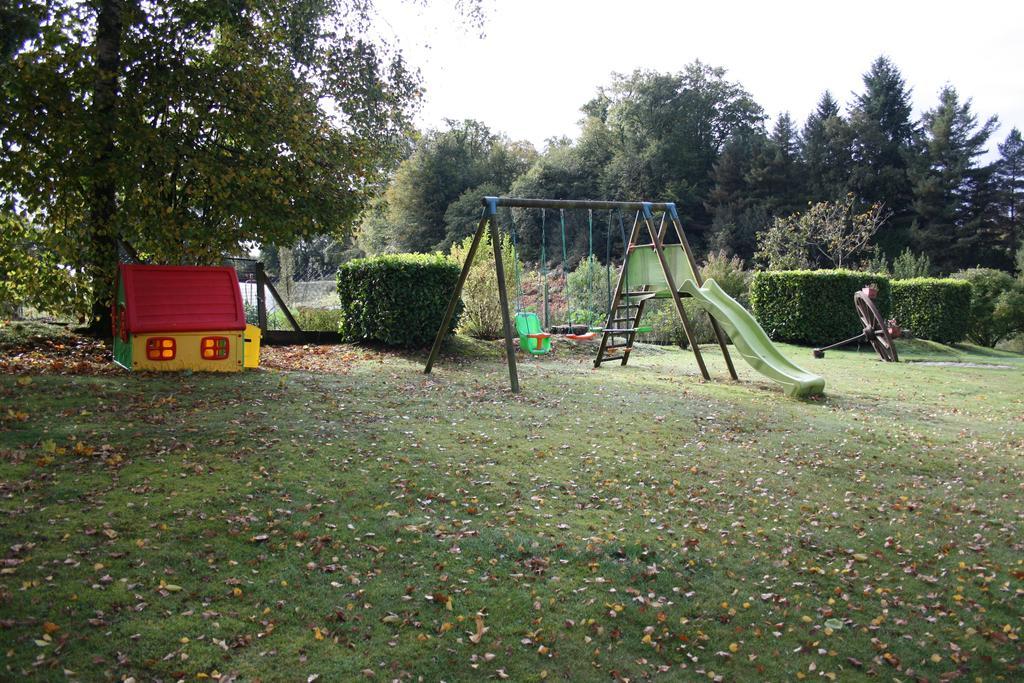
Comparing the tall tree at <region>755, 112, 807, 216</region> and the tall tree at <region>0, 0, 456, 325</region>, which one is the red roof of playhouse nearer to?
the tall tree at <region>0, 0, 456, 325</region>

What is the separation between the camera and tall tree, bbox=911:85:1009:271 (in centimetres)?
3562

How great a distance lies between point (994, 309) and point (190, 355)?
20662 mm

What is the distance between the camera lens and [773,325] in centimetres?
1845

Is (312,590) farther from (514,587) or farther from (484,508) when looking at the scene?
(484,508)

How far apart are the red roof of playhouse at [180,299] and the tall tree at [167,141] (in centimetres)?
106

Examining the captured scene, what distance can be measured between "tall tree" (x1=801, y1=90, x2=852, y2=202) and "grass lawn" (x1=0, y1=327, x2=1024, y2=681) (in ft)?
104

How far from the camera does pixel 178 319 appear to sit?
9.16 m

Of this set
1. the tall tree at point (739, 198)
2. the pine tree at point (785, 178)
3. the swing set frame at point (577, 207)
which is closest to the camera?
the swing set frame at point (577, 207)

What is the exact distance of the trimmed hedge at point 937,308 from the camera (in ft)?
64.4

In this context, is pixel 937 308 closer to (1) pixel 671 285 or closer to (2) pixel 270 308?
(1) pixel 671 285

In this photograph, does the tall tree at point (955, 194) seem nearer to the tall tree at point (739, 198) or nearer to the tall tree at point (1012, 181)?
the tall tree at point (1012, 181)

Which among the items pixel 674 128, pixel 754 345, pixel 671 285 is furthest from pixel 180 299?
pixel 674 128

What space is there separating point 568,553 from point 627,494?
1172 millimetres

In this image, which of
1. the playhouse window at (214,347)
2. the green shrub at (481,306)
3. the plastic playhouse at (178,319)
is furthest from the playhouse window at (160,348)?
the green shrub at (481,306)
